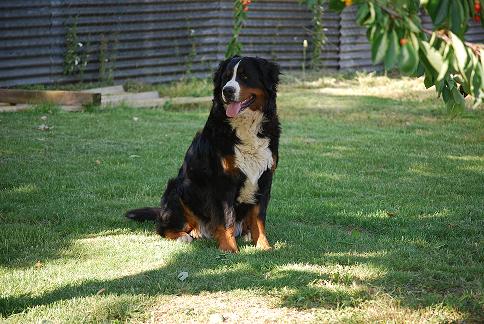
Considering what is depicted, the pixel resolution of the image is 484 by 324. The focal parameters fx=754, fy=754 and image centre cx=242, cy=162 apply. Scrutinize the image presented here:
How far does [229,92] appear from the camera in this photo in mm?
5320

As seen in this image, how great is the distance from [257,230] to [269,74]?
1.15 m

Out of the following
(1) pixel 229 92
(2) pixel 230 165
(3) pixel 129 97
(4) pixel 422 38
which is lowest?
(3) pixel 129 97

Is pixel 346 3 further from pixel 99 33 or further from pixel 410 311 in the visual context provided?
pixel 99 33

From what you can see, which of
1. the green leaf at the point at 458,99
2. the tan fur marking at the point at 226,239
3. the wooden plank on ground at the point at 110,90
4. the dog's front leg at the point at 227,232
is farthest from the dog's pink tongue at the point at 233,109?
the wooden plank on ground at the point at 110,90

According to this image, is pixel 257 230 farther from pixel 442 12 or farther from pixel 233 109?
pixel 442 12

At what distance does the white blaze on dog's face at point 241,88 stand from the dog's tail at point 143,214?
1.19 meters

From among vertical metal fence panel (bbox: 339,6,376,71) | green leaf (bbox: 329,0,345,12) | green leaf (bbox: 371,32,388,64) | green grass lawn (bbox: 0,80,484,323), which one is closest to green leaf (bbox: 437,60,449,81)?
green leaf (bbox: 371,32,388,64)

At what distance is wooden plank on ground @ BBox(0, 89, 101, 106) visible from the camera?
11914 mm

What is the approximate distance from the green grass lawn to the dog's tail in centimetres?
8

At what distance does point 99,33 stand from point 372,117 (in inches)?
235

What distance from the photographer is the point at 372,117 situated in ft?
40.2

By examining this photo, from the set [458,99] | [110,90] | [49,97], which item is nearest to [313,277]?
[458,99]

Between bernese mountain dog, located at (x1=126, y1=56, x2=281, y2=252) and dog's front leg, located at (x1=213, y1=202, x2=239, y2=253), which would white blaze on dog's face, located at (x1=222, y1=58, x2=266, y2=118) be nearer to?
bernese mountain dog, located at (x1=126, y1=56, x2=281, y2=252)

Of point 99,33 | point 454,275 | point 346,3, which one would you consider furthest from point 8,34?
point 346,3
